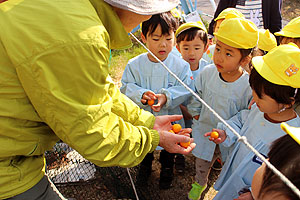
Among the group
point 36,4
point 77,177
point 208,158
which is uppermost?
point 36,4

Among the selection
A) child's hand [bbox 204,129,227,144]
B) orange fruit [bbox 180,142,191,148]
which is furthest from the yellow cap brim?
orange fruit [bbox 180,142,191,148]

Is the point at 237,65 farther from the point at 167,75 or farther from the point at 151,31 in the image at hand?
Answer: the point at 151,31

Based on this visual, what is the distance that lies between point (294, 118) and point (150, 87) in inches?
50.4

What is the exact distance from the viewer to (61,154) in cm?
293

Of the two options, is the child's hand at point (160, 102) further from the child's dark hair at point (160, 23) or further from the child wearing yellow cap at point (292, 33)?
the child wearing yellow cap at point (292, 33)

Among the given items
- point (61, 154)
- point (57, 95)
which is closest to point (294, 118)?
point (57, 95)

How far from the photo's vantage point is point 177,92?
2385 millimetres

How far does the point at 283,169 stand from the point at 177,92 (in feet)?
4.71

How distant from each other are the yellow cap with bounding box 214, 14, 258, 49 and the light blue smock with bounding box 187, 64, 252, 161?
264 millimetres

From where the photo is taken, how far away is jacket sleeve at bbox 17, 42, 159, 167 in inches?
40.0

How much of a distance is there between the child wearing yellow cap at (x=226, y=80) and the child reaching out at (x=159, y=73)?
0.67 feet

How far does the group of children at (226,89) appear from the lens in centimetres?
165

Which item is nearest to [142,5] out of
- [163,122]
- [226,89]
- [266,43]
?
[163,122]

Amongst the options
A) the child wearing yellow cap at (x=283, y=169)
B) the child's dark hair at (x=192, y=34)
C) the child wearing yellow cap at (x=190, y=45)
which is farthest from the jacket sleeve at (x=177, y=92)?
the child wearing yellow cap at (x=283, y=169)
